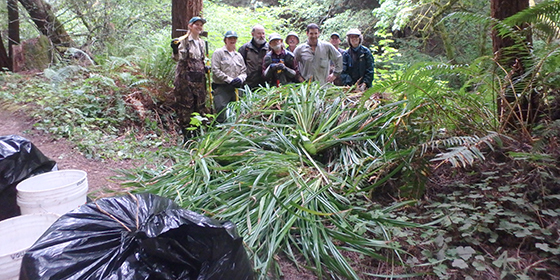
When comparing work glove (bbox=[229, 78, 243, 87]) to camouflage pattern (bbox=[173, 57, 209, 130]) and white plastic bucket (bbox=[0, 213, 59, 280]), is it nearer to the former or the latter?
camouflage pattern (bbox=[173, 57, 209, 130])

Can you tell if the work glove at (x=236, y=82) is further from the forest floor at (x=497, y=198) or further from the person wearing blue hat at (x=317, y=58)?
the forest floor at (x=497, y=198)

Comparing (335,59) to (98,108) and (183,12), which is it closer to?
(183,12)

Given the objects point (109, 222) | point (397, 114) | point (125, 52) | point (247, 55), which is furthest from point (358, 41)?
point (125, 52)

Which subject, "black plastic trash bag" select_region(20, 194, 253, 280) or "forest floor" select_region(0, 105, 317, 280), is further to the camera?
"forest floor" select_region(0, 105, 317, 280)

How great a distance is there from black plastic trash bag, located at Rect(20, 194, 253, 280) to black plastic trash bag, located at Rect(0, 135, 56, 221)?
1161 mm

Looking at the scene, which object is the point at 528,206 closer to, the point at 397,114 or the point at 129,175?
the point at 397,114

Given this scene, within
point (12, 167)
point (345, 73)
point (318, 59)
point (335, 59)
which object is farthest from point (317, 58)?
point (12, 167)

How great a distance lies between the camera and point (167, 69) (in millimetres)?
6578

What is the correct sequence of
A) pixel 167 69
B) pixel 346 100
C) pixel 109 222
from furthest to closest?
pixel 167 69 → pixel 346 100 → pixel 109 222

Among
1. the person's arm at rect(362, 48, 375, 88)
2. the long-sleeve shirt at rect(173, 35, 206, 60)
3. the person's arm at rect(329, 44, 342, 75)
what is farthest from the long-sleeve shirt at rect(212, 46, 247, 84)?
the person's arm at rect(362, 48, 375, 88)

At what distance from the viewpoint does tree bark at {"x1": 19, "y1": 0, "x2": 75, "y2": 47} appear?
25.2 feet

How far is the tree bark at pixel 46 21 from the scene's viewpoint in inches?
302

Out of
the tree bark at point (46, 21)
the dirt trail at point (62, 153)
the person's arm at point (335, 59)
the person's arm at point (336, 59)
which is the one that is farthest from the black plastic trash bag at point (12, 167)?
the tree bark at point (46, 21)

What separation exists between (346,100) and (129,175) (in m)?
2.19
